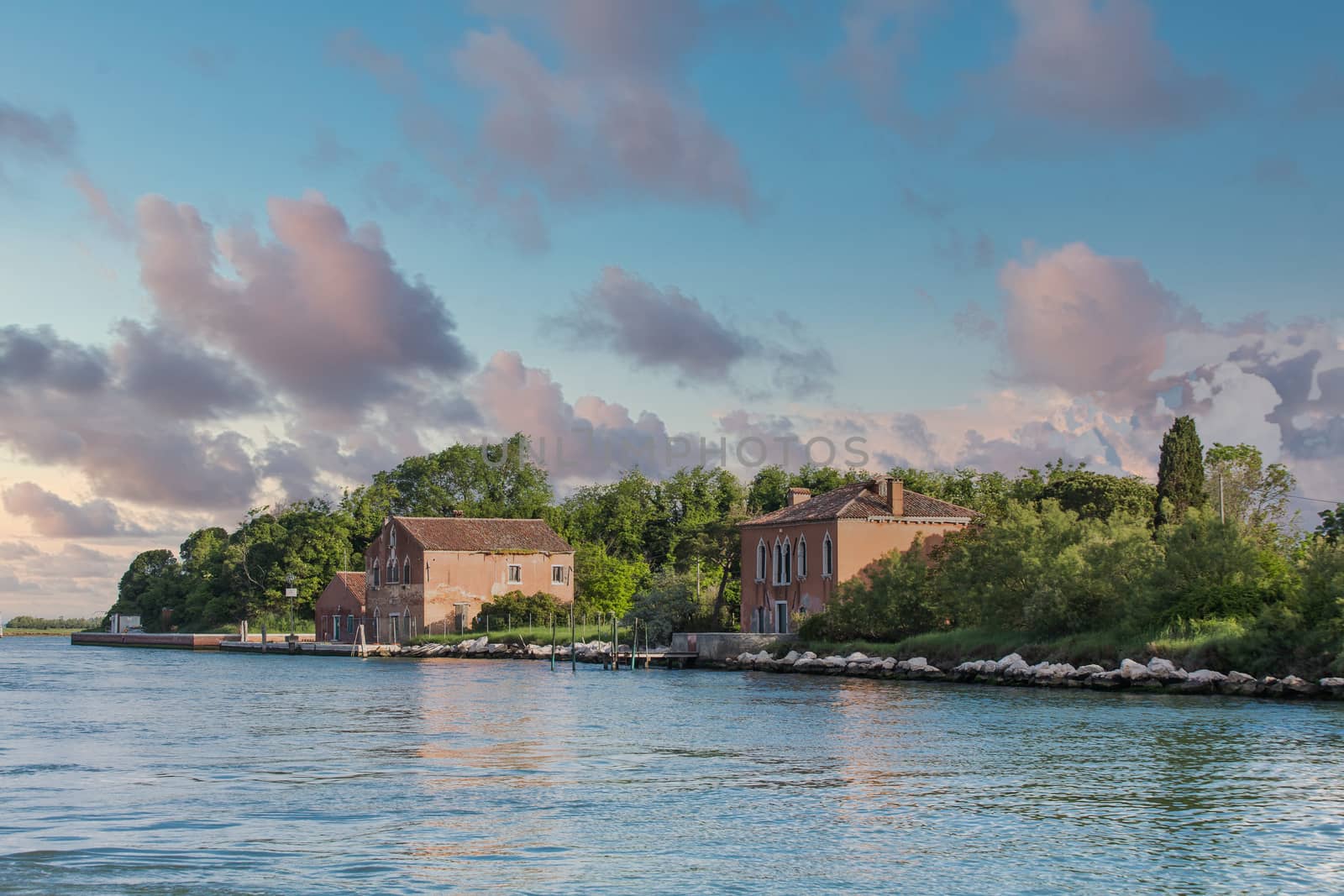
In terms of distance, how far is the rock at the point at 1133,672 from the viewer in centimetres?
Answer: 3422

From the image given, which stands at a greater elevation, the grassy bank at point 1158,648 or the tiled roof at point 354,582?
the tiled roof at point 354,582

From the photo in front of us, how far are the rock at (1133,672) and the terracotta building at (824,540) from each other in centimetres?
1745

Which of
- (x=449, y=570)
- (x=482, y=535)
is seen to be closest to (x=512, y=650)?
(x=449, y=570)

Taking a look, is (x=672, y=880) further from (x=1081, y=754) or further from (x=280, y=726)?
(x=280, y=726)

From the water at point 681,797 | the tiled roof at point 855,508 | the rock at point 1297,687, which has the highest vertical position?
the tiled roof at point 855,508

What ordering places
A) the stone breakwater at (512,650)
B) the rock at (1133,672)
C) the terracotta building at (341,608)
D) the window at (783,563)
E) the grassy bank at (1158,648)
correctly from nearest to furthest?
the grassy bank at (1158,648) → the rock at (1133,672) → the window at (783,563) → the stone breakwater at (512,650) → the terracotta building at (341,608)

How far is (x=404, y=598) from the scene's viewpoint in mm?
70250

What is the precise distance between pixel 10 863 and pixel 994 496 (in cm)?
5786

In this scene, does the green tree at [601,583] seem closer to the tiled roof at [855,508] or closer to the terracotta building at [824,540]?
the terracotta building at [824,540]

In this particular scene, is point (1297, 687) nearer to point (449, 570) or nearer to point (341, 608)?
point (449, 570)

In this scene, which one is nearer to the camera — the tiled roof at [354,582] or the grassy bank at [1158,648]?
the grassy bank at [1158,648]

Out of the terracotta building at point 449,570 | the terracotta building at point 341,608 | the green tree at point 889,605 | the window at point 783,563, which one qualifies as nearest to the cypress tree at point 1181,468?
the green tree at point 889,605

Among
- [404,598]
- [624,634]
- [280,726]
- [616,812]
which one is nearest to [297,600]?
[404,598]

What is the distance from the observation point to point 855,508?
172 ft
